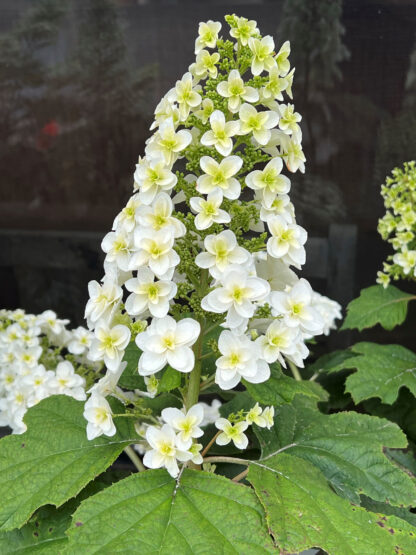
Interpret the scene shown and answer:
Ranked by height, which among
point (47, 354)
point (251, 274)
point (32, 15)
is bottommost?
point (47, 354)

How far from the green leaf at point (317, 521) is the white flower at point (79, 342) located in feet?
2.80

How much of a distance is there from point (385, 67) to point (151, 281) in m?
2.21

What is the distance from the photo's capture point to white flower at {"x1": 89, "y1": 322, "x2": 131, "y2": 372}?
1005 mm

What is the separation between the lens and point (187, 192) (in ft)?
3.49

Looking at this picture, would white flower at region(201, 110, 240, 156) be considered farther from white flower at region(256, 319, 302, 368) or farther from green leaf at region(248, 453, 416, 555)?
green leaf at region(248, 453, 416, 555)

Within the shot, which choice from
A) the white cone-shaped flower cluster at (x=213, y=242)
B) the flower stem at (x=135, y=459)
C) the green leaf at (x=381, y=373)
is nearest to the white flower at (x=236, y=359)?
the white cone-shaped flower cluster at (x=213, y=242)

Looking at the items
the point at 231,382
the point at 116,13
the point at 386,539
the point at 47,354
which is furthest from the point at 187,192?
the point at 116,13

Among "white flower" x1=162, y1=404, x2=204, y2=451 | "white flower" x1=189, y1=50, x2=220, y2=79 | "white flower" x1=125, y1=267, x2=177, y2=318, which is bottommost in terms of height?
"white flower" x1=162, y1=404, x2=204, y2=451

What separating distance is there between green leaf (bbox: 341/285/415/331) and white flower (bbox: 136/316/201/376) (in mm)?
1268

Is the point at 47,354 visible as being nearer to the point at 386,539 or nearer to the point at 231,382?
the point at 231,382

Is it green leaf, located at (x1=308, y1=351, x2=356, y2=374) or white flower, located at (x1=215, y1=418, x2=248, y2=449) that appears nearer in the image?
white flower, located at (x1=215, y1=418, x2=248, y2=449)

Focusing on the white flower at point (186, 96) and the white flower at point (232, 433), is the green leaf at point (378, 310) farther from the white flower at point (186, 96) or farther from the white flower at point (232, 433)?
the white flower at point (186, 96)

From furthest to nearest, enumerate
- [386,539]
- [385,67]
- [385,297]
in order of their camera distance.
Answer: [385,67], [385,297], [386,539]

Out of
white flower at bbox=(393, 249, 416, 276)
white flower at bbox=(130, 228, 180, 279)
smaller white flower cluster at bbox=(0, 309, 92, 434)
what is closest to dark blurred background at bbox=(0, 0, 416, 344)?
white flower at bbox=(393, 249, 416, 276)
